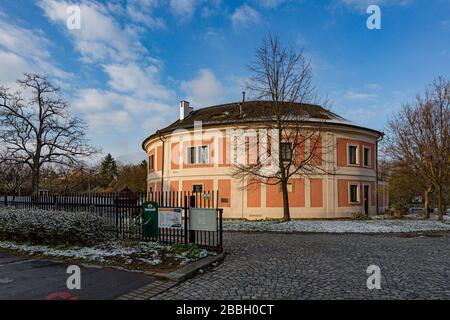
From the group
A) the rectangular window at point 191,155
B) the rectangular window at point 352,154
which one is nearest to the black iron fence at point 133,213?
the rectangular window at point 191,155

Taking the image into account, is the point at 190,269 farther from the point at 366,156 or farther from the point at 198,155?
the point at 366,156

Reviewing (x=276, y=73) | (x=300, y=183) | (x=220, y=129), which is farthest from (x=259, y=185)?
(x=276, y=73)

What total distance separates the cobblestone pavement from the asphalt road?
0.95 meters

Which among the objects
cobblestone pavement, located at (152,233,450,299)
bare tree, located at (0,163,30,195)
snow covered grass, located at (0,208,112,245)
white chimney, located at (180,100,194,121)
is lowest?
cobblestone pavement, located at (152,233,450,299)

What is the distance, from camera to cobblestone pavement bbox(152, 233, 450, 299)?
5.77 metres

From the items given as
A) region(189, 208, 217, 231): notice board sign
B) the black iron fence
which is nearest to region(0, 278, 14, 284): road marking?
the black iron fence

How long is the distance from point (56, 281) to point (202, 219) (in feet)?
13.7

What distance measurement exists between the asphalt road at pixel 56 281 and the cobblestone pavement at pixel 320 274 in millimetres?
947

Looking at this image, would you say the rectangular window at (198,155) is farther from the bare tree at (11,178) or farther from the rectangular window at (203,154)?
the bare tree at (11,178)

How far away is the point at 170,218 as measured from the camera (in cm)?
1009

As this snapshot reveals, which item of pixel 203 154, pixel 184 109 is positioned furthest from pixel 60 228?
pixel 184 109

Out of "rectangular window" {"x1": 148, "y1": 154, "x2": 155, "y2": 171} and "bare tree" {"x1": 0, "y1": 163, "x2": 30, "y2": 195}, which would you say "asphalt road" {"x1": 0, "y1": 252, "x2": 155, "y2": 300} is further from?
"rectangular window" {"x1": 148, "y1": 154, "x2": 155, "y2": 171}

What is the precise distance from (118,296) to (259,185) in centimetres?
2042
